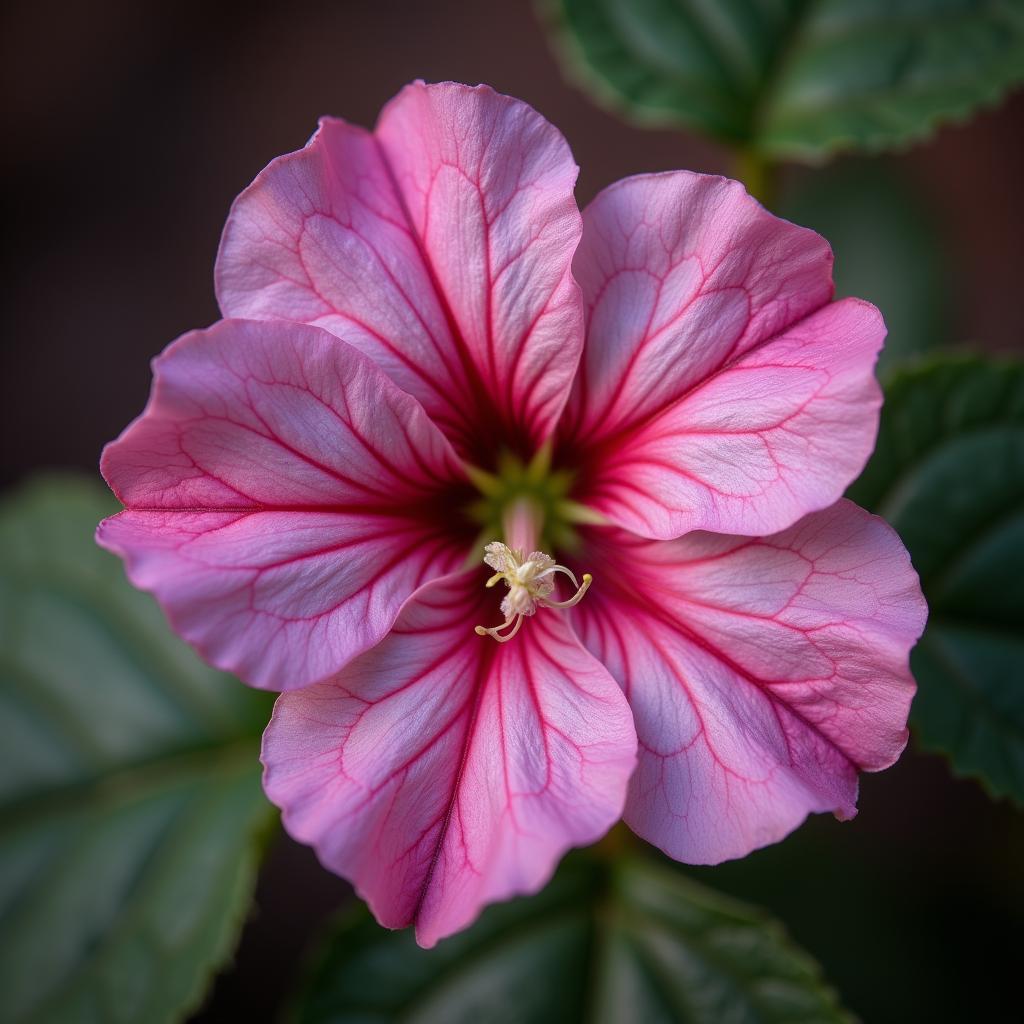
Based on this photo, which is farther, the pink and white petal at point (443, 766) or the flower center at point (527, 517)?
the flower center at point (527, 517)

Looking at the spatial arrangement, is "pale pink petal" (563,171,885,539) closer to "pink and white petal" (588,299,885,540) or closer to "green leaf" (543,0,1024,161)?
"pink and white petal" (588,299,885,540)

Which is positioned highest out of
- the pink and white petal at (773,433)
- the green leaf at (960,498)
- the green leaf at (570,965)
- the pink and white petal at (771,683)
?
the pink and white petal at (773,433)

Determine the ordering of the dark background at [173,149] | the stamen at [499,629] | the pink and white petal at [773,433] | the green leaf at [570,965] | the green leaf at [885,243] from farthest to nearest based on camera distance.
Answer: the dark background at [173,149]
the green leaf at [885,243]
the green leaf at [570,965]
the stamen at [499,629]
the pink and white petal at [773,433]

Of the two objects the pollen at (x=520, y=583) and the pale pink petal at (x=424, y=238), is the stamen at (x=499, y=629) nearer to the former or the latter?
the pollen at (x=520, y=583)

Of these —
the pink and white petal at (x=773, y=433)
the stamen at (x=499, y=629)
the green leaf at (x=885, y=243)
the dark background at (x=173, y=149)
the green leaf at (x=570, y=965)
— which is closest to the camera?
the pink and white petal at (x=773, y=433)

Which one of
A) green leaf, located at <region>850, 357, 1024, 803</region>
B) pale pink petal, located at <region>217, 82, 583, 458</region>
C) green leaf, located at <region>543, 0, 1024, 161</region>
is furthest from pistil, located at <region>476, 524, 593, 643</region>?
green leaf, located at <region>543, 0, 1024, 161</region>

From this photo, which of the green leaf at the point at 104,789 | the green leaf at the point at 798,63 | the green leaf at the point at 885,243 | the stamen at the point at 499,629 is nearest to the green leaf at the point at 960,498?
the green leaf at the point at 798,63

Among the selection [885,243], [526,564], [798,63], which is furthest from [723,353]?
[885,243]

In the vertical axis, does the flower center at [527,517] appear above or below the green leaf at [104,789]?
above
